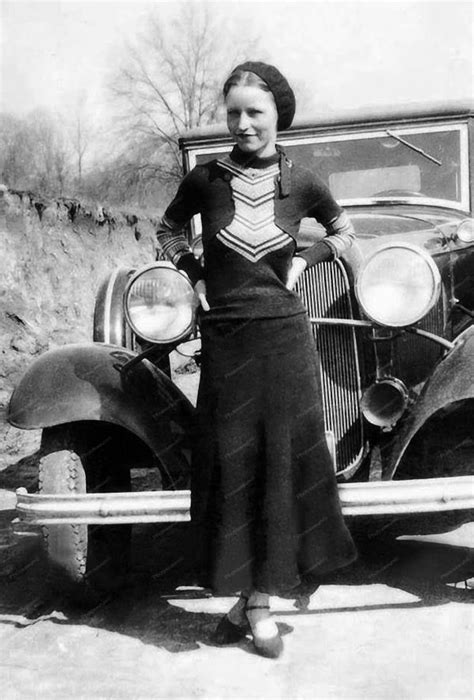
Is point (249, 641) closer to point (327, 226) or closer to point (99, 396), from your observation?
point (99, 396)

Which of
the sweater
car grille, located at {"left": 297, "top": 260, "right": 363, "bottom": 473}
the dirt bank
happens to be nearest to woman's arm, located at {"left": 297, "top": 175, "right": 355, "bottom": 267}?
the sweater

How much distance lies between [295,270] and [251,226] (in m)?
0.19

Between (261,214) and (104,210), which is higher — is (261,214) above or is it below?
below

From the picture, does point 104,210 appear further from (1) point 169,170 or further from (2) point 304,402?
(2) point 304,402

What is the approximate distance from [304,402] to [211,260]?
464 millimetres

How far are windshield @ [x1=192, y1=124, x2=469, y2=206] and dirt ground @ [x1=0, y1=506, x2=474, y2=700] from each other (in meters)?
1.59

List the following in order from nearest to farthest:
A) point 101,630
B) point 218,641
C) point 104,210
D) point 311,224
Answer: point 218,641 < point 101,630 < point 311,224 < point 104,210

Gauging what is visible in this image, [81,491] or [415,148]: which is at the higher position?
[415,148]

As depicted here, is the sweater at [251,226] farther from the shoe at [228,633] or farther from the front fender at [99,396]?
the shoe at [228,633]

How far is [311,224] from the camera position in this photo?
3.26 meters

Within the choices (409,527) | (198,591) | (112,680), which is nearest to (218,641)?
(112,680)

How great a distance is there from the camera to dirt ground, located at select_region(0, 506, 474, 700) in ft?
7.00

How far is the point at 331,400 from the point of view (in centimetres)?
281

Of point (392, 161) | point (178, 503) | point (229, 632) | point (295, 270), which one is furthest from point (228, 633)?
point (392, 161)
